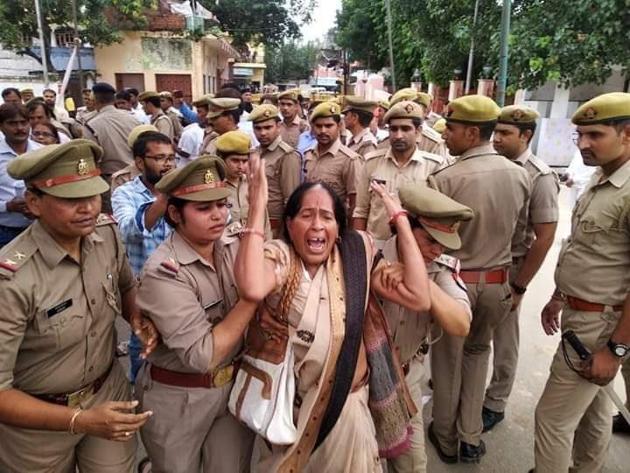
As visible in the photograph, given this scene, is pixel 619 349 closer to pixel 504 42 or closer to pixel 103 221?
pixel 103 221

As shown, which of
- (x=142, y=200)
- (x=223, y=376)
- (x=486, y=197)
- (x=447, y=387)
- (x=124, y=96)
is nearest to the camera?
(x=223, y=376)

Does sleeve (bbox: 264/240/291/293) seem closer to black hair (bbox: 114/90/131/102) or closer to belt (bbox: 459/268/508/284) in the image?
belt (bbox: 459/268/508/284)

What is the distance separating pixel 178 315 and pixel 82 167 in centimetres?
67

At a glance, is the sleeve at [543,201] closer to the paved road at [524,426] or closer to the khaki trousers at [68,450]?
the paved road at [524,426]

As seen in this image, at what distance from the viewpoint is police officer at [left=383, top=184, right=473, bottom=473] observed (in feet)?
6.34

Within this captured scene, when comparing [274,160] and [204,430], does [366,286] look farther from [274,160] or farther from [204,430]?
[274,160]

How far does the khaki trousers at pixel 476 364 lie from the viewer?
278 centimetres

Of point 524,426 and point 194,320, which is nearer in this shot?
point 194,320

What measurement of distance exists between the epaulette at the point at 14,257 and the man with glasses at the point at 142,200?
1.20 m


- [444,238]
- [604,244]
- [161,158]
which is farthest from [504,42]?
[444,238]

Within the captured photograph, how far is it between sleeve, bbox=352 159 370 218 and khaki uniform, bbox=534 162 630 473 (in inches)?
61.8

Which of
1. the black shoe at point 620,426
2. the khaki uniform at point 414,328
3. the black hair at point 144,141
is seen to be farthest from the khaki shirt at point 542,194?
the black hair at point 144,141

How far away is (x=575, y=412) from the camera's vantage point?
2.34 m

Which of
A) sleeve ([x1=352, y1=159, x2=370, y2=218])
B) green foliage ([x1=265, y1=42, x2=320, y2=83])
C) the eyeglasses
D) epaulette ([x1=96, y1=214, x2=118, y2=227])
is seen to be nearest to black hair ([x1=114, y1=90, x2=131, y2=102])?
the eyeglasses
